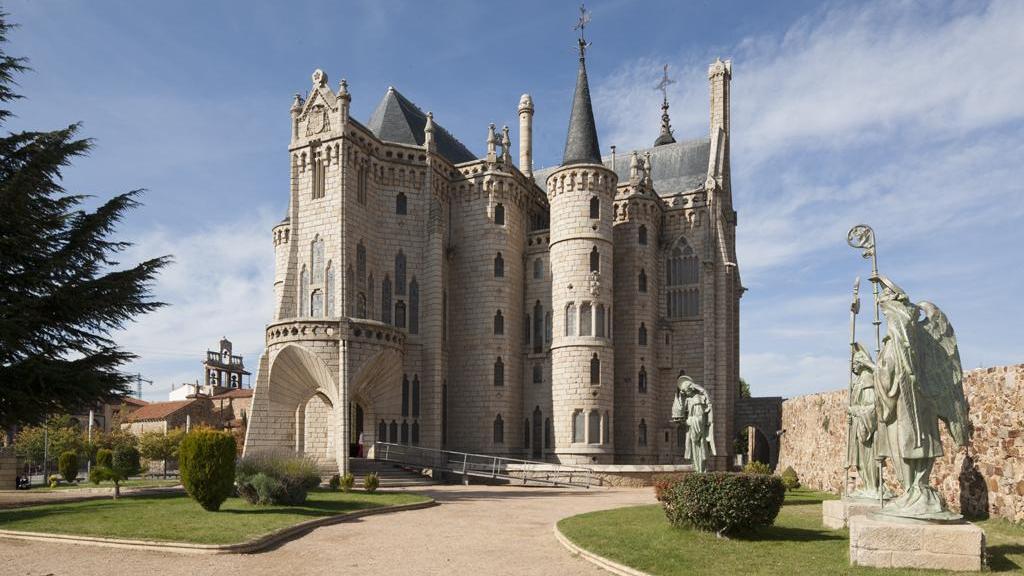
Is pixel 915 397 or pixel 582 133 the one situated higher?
pixel 582 133

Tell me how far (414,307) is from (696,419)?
68.3 feet

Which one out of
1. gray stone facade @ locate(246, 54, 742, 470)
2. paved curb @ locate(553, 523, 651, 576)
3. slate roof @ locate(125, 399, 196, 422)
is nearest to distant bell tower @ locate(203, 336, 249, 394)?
slate roof @ locate(125, 399, 196, 422)

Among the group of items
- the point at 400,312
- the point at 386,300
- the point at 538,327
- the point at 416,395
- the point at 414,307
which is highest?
the point at 386,300

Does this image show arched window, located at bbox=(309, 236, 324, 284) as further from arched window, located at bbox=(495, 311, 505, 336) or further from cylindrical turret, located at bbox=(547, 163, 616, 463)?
cylindrical turret, located at bbox=(547, 163, 616, 463)

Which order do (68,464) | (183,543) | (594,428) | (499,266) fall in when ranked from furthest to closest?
(499,266)
(594,428)
(68,464)
(183,543)

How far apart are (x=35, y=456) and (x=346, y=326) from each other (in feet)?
142

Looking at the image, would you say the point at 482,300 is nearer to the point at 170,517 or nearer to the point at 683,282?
the point at 683,282

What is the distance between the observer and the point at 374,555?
13633mm

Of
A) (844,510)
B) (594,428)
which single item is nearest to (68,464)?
(594,428)

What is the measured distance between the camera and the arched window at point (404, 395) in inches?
1420

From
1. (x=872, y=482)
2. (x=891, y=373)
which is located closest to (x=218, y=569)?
(x=891, y=373)

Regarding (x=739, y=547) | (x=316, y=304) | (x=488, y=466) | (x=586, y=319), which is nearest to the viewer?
(x=739, y=547)

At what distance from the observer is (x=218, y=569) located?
1216 cm

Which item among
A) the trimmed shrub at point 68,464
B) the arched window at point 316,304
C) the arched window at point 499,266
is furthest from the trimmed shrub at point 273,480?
the arched window at point 499,266
